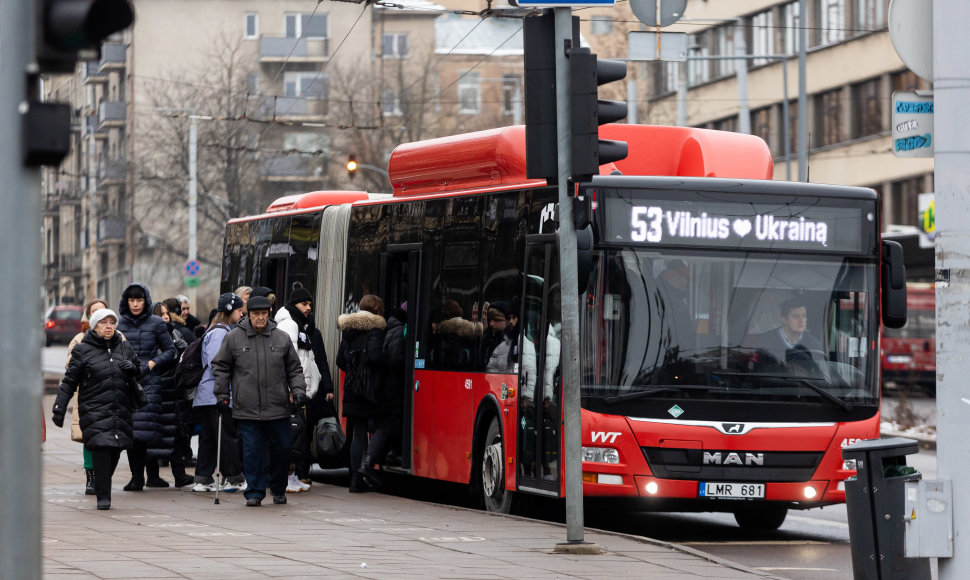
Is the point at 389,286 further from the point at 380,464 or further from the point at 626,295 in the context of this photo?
the point at 626,295

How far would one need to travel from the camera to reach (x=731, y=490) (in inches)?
521

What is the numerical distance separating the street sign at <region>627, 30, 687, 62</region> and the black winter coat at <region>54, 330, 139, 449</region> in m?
13.8

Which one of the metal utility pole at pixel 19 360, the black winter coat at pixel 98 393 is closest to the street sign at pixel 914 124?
the metal utility pole at pixel 19 360

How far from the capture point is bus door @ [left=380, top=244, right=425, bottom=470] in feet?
53.6

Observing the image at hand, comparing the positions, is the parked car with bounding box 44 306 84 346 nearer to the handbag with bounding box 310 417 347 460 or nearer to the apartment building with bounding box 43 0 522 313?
the apartment building with bounding box 43 0 522 313

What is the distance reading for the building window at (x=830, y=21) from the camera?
5341 cm

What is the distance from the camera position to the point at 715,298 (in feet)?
43.9

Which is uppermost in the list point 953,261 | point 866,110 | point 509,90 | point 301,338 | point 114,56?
point 114,56

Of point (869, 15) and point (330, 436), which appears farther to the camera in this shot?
point (869, 15)

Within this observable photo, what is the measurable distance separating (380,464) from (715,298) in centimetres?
464

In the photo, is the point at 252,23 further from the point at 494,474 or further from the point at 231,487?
the point at 494,474

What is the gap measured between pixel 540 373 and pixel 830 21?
4229 cm

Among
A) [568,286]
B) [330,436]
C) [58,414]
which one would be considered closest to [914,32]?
[568,286]

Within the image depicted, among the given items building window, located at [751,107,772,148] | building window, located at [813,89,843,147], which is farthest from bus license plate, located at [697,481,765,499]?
building window, located at [751,107,772,148]
